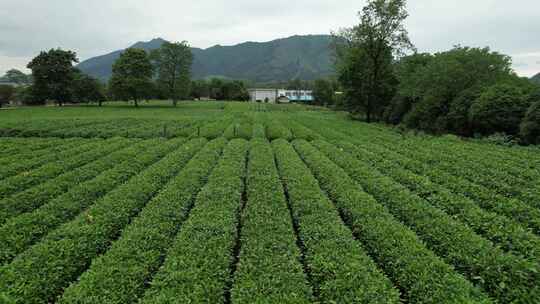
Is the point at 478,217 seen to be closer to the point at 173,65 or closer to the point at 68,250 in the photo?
the point at 68,250

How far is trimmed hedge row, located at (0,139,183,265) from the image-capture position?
222 inches

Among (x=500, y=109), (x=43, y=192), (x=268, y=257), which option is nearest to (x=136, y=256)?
(x=268, y=257)

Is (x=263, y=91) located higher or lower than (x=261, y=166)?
higher

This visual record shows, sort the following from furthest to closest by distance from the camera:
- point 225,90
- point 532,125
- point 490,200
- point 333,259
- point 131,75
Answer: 1. point 225,90
2. point 131,75
3. point 532,125
4. point 490,200
5. point 333,259

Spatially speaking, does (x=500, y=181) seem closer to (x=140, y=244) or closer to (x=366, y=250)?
(x=366, y=250)

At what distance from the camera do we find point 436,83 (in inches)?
1131

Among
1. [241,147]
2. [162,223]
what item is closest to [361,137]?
[241,147]

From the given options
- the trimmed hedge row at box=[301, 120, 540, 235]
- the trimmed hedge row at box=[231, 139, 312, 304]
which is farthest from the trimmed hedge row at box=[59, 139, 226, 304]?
the trimmed hedge row at box=[301, 120, 540, 235]

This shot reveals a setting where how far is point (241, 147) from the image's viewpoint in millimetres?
15117

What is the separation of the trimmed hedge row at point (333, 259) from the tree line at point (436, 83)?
2243 cm

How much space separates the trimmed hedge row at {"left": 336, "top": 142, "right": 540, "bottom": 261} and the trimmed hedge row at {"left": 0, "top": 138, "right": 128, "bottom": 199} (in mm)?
13507

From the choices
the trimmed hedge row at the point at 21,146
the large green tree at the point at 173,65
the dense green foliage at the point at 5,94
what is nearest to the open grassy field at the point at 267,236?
the trimmed hedge row at the point at 21,146

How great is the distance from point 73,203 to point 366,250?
803 cm

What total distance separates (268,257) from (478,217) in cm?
565
